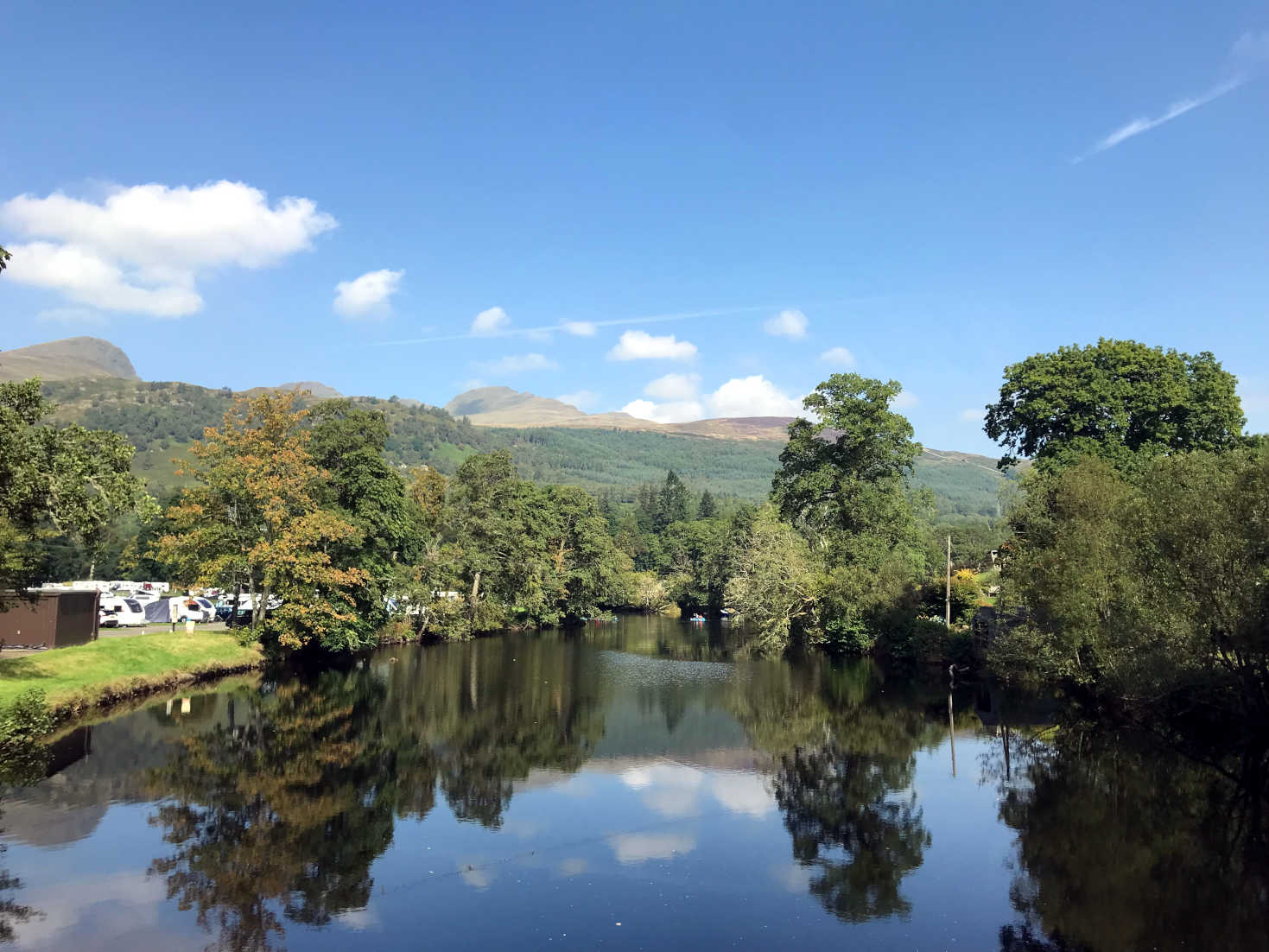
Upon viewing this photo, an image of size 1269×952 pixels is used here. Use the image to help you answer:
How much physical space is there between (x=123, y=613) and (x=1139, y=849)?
57.3 m

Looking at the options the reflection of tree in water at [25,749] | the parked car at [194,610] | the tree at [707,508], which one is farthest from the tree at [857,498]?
the tree at [707,508]

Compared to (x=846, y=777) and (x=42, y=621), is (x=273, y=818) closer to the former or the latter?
(x=846, y=777)

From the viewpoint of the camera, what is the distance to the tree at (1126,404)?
49.1 metres

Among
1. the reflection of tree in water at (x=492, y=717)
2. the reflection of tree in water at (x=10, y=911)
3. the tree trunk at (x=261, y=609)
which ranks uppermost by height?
the tree trunk at (x=261, y=609)

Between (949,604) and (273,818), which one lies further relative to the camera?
(949,604)

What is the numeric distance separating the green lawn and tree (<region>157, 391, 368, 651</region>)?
10.0ft

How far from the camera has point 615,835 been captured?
21391 mm

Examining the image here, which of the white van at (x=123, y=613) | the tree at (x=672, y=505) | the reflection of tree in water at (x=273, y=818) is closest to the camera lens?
the reflection of tree in water at (x=273, y=818)

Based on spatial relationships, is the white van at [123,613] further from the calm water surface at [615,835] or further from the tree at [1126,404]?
the tree at [1126,404]

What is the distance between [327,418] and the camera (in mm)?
53781

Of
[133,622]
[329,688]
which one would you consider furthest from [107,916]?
[133,622]

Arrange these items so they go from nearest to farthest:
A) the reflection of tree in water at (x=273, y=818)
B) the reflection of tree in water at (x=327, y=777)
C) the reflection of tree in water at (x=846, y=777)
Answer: the reflection of tree in water at (x=273, y=818)
the reflection of tree in water at (x=327, y=777)
the reflection of tree in water at (x=846, y=777)

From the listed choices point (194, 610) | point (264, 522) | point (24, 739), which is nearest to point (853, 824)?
point (24, 739)

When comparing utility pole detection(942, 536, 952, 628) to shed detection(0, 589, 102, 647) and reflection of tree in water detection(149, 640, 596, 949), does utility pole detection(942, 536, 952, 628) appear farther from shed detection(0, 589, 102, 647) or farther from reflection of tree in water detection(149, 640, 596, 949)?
shed detection(0, 589, 102, 647)
